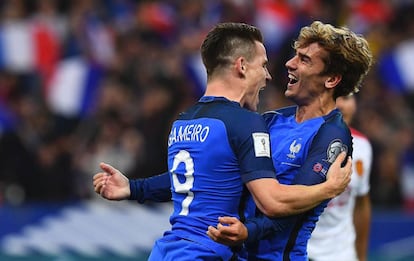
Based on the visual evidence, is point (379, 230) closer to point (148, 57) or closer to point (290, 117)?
point (148, 57)

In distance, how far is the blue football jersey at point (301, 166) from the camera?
5309mm

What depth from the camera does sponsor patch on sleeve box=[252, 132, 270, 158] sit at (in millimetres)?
5184

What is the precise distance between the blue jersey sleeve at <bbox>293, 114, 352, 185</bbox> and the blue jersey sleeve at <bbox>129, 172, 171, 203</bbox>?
0.85 meters

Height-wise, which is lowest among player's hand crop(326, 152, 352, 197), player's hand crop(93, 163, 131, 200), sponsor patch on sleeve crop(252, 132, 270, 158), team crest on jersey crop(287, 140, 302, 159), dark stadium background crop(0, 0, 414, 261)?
player's hand crop(326, 152, 352, 197)

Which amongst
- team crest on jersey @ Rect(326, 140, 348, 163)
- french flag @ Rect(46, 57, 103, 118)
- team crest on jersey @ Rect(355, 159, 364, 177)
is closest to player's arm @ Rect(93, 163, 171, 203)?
team crest on jersey @ Rect(326, 140, 348, 163)

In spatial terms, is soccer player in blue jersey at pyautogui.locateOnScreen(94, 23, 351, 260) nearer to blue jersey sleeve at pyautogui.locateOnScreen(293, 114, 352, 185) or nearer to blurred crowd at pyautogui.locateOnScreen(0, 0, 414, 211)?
blue jersey sleeve at pyautogui.locateOnScreen(293, 114, 352, 185)

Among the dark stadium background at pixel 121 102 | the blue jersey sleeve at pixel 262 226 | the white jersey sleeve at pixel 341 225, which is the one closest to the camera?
the blue jersey sleeve at pixel 262 226

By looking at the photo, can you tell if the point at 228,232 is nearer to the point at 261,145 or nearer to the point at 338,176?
the point at 261,145

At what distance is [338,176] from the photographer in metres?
5.29

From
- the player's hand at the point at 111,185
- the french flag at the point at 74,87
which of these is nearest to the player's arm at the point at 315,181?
the player's hand at the point at 111,185

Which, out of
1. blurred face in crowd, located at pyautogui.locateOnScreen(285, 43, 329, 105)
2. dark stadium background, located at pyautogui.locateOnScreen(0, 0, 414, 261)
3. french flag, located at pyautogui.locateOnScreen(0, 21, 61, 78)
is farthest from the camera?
french flag, located at pyautogui.locateOnScreen(0, 21, 61, 78)

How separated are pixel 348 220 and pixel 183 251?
2195mm

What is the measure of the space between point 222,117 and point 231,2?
8.73 m

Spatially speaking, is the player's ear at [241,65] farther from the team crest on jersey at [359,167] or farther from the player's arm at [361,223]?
the player's arm at [361,223]
